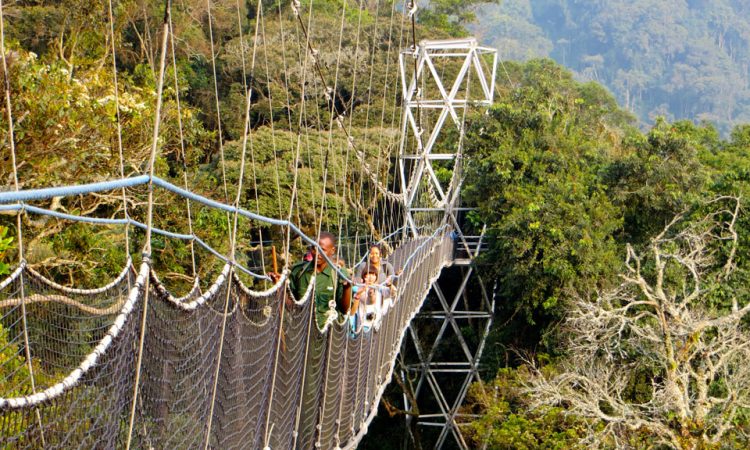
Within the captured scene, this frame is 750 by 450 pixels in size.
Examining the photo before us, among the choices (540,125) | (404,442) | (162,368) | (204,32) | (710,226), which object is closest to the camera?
(162,368)

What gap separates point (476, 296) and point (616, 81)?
75.3 m

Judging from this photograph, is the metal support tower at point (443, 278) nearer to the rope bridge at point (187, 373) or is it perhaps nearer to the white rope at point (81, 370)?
the rope bridge at point (187, 373)

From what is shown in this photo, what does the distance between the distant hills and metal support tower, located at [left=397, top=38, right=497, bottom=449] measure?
58037 millimetres

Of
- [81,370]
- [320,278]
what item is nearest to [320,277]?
[320,278]

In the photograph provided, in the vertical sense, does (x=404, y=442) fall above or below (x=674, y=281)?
below

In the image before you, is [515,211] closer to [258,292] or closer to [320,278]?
[320,278]

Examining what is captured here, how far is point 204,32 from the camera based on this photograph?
69.3 feet

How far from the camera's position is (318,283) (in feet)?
15.9

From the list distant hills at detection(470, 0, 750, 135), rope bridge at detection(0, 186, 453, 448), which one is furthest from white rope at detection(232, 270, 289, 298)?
distant hills at detection(470, 0, 750, 135)

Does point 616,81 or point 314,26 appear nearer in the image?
point 314,26

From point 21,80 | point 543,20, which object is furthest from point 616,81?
point 21,80

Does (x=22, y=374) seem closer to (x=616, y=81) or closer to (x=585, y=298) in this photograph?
(x=585, y=298)

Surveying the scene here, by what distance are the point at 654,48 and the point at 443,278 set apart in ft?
263

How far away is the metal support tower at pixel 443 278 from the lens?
1494 centimetres
